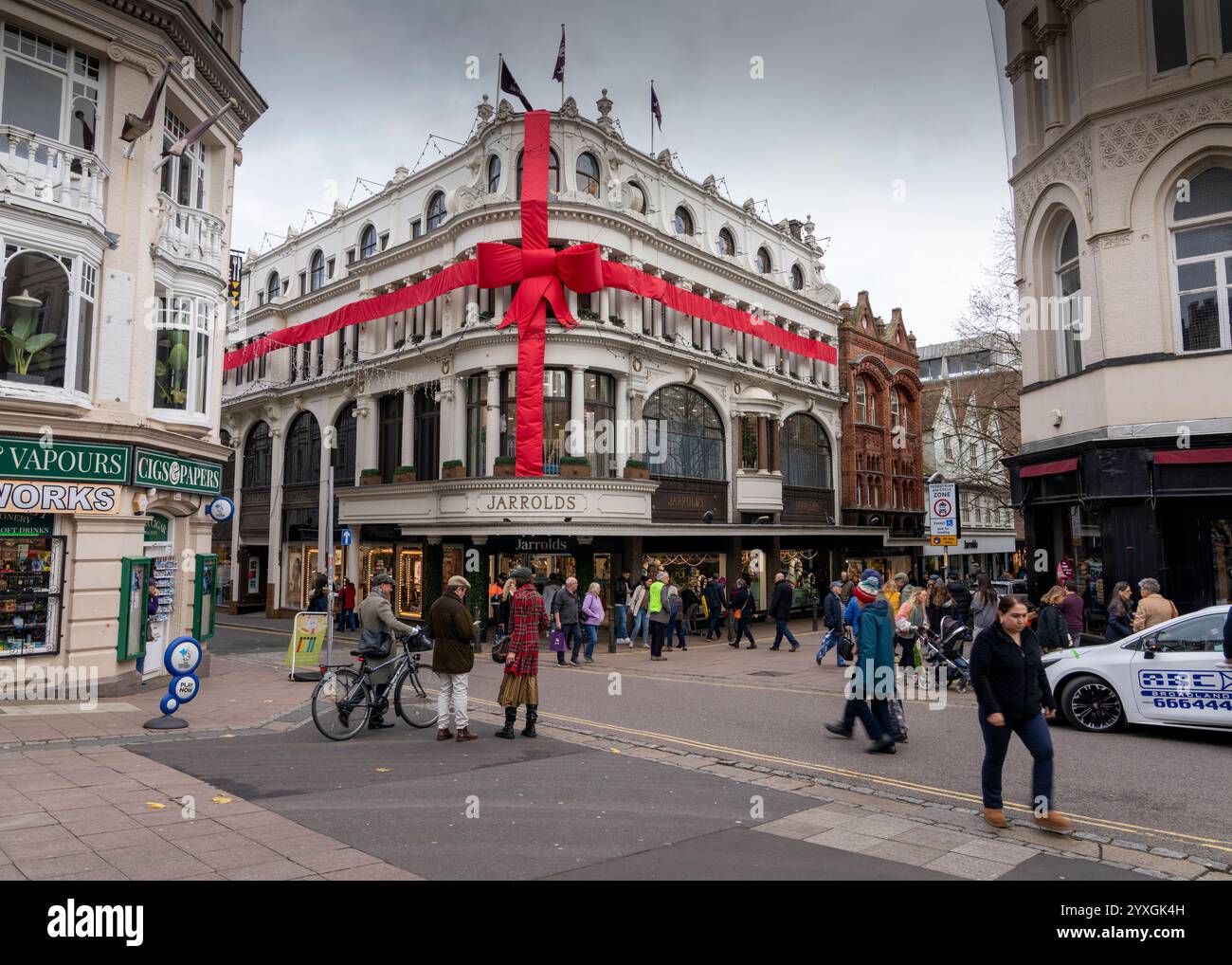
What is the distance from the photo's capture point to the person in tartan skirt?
31.5 feet

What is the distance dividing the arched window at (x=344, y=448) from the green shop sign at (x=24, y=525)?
17.8 m

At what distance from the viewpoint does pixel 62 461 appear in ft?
41.2

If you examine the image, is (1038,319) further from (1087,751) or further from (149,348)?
(149,348)

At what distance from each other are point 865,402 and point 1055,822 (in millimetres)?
32649

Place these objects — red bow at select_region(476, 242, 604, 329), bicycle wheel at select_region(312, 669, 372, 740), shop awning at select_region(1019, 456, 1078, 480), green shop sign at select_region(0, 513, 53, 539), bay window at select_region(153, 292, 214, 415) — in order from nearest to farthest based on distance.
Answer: bicycle wheel at select_region(312, 669, 372, 740) → green shop sign at select_region(0, 513, 53, 539) → bay window at select_region(153, 292, 214, 415) → shop awning at select_region(1019, 456, 1078, 480) → red bow at select_region(476, 242, 604, 329)

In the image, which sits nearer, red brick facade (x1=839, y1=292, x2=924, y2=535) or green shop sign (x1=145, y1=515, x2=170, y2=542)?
green shop sign (x1=145, y1=515, x2=170, y2=542)

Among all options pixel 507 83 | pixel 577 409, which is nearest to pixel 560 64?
pixel 507 83

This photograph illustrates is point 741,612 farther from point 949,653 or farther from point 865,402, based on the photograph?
point 865,402

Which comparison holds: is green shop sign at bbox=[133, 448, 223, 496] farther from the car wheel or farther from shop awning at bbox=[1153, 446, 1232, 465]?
shop awning at bbox=[1153, 446, 1232, 465]

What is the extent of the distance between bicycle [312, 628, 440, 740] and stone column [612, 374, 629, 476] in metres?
14.8

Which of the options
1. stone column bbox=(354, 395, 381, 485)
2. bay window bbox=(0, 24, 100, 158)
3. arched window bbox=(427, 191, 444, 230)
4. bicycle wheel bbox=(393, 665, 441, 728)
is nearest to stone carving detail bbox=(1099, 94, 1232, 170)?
bicycle wheel bbox=(393, 665, 441, 728)

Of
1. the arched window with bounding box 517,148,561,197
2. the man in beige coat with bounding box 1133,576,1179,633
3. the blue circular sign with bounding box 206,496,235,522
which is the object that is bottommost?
the man in beige coat with bounding box 1133,576,1179,633

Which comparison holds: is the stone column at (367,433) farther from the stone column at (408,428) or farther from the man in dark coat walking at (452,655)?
the man in dark coat walking at (452,655)
